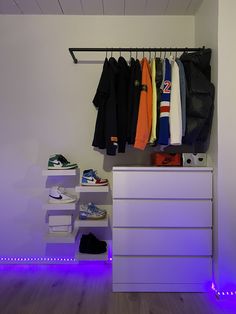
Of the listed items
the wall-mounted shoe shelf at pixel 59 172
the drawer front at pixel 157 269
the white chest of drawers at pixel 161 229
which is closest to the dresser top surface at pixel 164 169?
the white chest of drawers at pixel 161 229

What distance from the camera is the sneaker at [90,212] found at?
6.66 feet

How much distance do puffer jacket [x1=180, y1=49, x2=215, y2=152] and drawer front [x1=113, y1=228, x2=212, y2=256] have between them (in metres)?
0.71

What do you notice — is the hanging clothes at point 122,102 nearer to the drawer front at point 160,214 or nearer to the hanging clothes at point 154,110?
the hanging clothes at point 154,110

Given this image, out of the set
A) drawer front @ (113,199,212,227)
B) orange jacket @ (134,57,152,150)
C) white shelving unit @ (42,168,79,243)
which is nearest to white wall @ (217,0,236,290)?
drawer front @ (113,199,212,227)

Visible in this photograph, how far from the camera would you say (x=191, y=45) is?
2244 millimetres

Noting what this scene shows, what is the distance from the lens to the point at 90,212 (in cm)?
204

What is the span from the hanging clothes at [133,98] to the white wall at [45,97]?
17.5 inches

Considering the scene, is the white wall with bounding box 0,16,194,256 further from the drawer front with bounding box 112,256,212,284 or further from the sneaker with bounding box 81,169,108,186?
the drawer front with bounding box 112,256,212,284

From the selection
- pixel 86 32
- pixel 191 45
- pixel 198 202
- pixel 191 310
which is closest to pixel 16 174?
pixel 86 32

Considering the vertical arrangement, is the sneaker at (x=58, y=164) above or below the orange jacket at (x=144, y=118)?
below

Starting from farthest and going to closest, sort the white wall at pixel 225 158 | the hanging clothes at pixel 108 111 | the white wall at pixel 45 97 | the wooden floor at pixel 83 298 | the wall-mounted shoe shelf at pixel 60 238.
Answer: the white wall at pixel 45 97 < the wall-mounted shoe shelf at pixel 60 238 < the hanging clothes at pixel 108 111 < the white wall at pixel 225 158 < the wooden floor at pixel 83 298

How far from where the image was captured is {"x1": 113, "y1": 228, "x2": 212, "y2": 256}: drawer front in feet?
5.82

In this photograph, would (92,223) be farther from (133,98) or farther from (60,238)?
(133,98)

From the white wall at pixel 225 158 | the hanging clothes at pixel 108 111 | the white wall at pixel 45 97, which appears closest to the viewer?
the white wall at pixel 225 158
